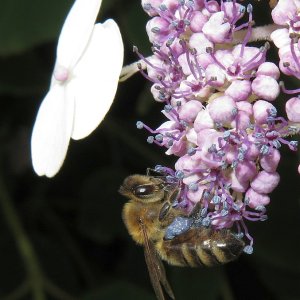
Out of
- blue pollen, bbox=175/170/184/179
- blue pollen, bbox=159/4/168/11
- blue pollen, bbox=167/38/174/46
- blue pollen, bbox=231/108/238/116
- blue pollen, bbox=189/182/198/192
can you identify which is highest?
blue pollen, bbox=159/4/168/11

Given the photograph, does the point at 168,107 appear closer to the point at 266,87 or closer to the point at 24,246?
the point at 266,87

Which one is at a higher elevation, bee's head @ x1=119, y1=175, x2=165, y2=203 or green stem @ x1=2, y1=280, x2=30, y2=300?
bee's head @ x1=119, y1=175, x2=165, y2=203

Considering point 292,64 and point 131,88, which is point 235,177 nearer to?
point 292,64

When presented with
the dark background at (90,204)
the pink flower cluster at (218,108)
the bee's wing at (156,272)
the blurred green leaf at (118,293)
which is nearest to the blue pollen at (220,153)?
the pink flower cluster at (218,108)

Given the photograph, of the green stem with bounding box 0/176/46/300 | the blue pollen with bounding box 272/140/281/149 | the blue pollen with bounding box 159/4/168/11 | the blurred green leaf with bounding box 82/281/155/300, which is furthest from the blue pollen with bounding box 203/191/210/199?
the green stem with bounding box 0/176/46/300

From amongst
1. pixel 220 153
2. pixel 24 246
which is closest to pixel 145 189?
pixel 220 153

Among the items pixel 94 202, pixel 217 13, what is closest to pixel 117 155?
pixel 94 202

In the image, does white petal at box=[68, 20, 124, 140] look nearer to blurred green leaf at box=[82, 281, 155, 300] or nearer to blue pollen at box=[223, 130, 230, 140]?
blue pollen at box=[223, 130, 230, 140]
